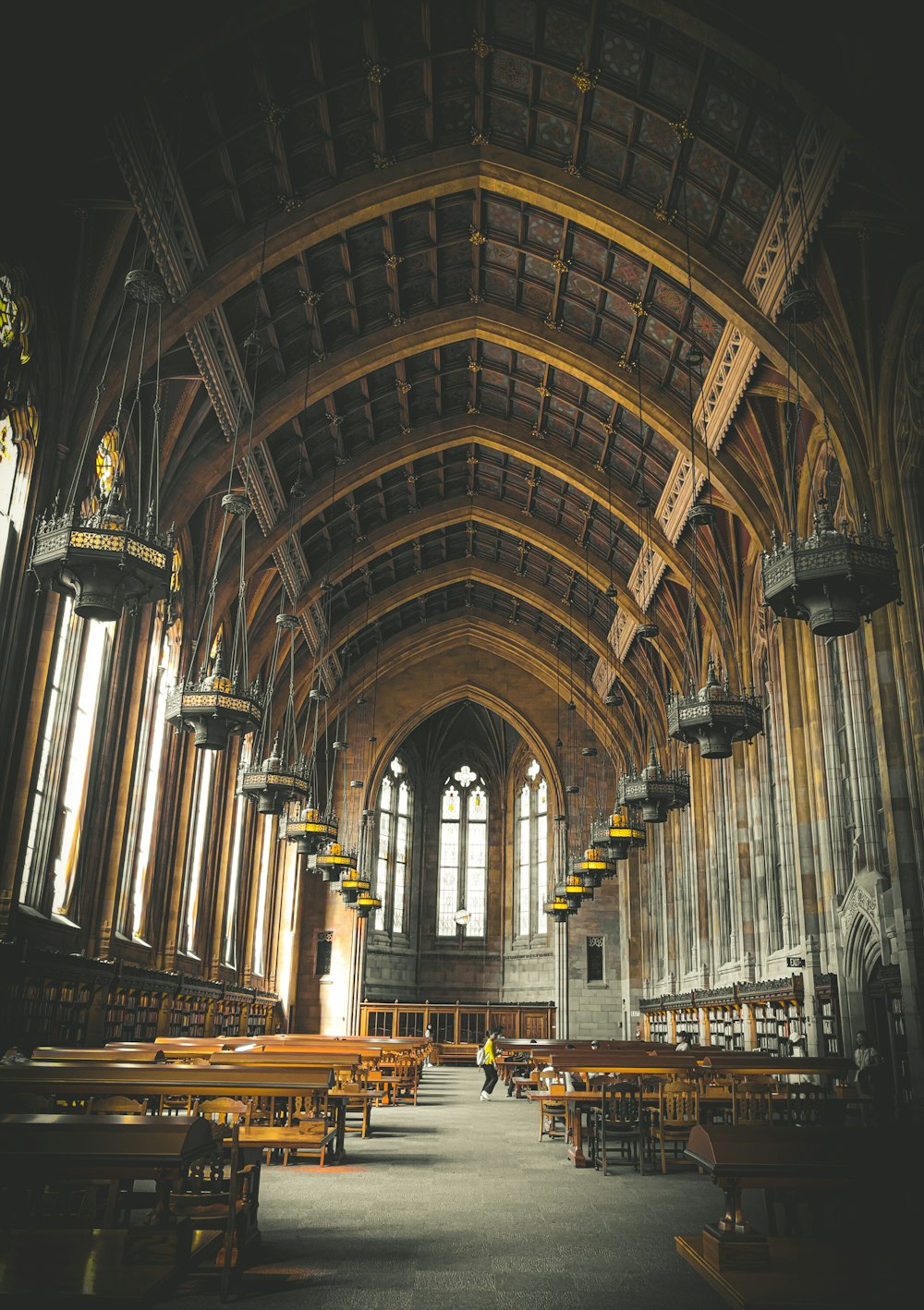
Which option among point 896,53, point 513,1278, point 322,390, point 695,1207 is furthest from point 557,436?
point 513,1278

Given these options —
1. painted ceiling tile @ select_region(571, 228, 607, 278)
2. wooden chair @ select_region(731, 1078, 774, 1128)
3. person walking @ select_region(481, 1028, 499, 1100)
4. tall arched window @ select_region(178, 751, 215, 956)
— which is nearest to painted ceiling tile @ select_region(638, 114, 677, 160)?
painted ceiling tile @ select_region(571, 228, 607, 278)

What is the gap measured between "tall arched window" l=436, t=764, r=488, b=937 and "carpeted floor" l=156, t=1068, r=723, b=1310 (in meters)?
25.5

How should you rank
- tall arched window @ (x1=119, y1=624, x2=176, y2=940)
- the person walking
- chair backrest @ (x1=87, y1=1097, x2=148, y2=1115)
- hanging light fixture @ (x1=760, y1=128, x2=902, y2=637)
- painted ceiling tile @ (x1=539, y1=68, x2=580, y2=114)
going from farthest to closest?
the person walking → tall arched window @ (x1=119, y1=624, x2=176, y2=940) → painted ceiling tile @ (x1=539, y1=68, x2=580, y2=114) → hanging light fixture @ (x1=760, y1=128, x2=902, y2=637) → chair backrest @ (x1=87, y1=1097, x2=148, y2=1115)

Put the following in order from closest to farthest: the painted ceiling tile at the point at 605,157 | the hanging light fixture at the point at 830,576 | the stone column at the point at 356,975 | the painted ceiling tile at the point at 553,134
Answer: the hanging light fixture at the point at 830,576
the painted ceiling tile at the point at 605,157
the painted ceiling tile at the point at 553,134
the stone column at the point at 356,975

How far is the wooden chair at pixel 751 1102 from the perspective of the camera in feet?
27.9

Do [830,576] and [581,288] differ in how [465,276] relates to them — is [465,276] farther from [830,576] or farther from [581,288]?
[830,576]

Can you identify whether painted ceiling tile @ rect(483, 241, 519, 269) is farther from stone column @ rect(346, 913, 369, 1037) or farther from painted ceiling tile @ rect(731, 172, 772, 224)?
stone column @ rect(346, 913, 369, 1037)

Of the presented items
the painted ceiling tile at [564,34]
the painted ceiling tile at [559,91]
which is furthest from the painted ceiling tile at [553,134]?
the painted ceiling tile at [564,34]

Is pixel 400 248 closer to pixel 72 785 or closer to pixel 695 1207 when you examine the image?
pixel 72 785

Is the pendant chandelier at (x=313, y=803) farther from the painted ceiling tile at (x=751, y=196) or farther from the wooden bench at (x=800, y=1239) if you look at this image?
the wooden bench at (x=800, y=1239)

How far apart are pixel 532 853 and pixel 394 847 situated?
15.8 ft

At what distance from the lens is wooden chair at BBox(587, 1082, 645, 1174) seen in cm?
945

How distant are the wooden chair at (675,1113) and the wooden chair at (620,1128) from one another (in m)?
0.19

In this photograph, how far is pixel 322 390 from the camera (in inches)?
685
